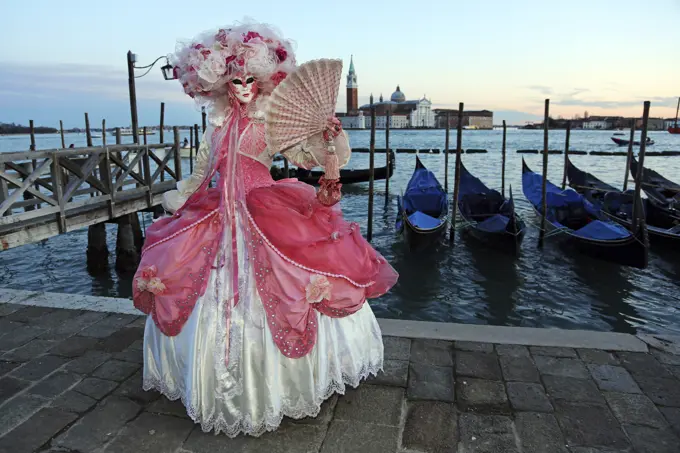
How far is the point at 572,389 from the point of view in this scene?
2.21 m

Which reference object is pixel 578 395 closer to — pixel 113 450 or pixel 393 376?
pixel 393 376

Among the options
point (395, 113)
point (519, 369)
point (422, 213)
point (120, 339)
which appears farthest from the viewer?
point (395, 113)

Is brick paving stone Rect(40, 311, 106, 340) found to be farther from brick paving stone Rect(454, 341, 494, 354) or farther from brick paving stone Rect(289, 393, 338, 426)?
brick paving stone Rect(454, 341, 494, 354)

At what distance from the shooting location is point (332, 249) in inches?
76.8

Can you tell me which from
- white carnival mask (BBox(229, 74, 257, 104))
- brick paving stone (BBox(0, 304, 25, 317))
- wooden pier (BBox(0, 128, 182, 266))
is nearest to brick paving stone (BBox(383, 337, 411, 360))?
white carnival mask (BBox(229, 74, 257, 104))

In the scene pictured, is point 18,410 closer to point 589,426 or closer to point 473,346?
point 473,346

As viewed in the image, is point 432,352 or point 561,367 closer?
point 561,367

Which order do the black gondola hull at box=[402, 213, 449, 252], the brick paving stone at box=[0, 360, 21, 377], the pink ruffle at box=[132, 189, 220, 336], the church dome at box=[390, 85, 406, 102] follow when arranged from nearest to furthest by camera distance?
the pink ruffle at box=[132, 189, 220, 336]
the brick paving stone at box=[0, 360, 21, 377]
the black gondola hull at box=[402, 213, 449, 252]
the church dome at box=[390, 85, 406, 102]

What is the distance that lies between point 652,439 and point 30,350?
311cm

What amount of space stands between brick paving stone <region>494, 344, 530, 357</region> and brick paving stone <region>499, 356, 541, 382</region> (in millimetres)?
34

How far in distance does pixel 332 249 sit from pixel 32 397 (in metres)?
1.58

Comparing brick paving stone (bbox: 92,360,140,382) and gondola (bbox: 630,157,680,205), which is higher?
gondola (bbox: 630,157,680,205)

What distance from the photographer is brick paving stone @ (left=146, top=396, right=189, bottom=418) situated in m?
2.05

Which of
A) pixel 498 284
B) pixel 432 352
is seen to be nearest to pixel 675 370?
pixel 432 352
